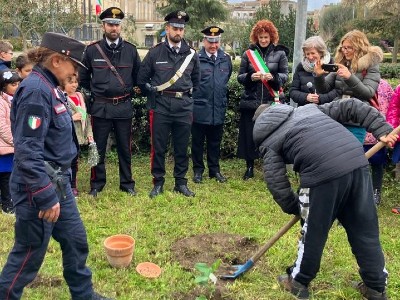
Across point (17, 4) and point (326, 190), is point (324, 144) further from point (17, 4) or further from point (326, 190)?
point (17, 4)

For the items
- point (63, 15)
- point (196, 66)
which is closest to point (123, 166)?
point (196, 66)

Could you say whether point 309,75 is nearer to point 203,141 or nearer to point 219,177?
point 203,141

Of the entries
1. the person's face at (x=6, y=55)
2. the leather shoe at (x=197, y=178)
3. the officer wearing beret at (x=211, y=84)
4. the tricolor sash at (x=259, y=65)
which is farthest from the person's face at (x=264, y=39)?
the person's face at (x=6, y=55)

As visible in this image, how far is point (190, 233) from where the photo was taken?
512 cm

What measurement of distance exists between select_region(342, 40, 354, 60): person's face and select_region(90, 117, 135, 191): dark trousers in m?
2.70

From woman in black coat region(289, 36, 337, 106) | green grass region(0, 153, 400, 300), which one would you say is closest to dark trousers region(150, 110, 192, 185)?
green grass region(0, 153, 400, 300)

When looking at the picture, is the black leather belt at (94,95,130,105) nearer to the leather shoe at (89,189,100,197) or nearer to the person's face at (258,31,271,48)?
the leather shoe at (89,189,100,197)

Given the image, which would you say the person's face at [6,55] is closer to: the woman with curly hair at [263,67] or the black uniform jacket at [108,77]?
the black uniform jacket at [108,77]

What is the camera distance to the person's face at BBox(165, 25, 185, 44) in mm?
6105

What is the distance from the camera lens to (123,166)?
6383 mm

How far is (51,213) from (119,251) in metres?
1.21

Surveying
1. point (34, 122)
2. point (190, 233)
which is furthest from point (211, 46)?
point (34, 122)

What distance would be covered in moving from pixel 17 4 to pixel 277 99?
14292 mm

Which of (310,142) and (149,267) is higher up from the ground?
(310,142)
